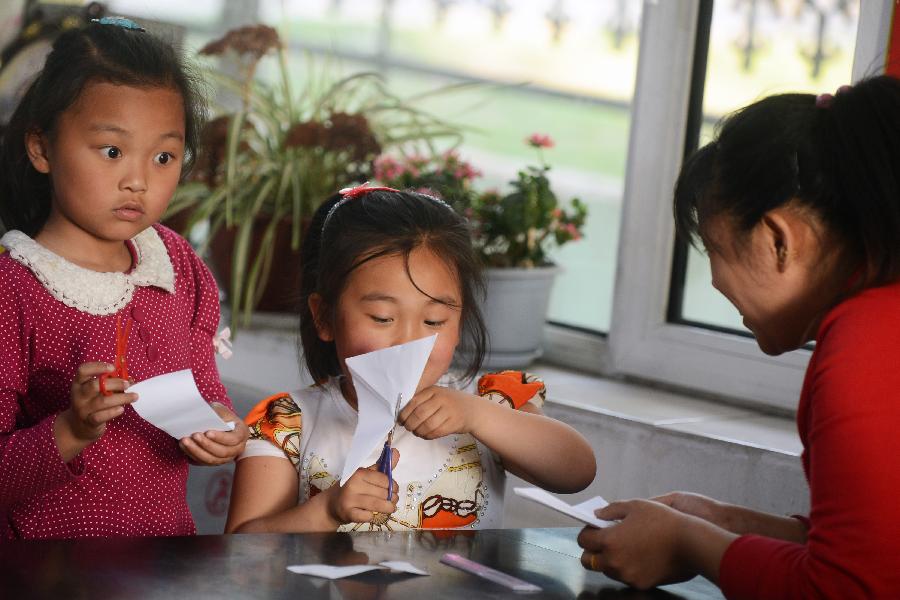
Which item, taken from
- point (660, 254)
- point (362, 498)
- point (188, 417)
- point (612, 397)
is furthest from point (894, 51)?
point (188, 417)

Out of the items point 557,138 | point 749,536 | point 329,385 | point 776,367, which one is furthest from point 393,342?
point 557,138

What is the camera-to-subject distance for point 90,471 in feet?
4.94

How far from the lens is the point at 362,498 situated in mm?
1357

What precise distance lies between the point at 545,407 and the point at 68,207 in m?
0.94

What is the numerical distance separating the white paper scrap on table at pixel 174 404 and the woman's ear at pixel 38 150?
0.39 meters

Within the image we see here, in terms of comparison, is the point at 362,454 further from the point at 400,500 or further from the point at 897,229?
the point at 897,229

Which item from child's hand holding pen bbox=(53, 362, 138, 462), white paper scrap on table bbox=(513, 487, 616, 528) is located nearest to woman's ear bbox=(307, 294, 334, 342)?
child's hand holding pen bbox=(53, 362, 138, 462)

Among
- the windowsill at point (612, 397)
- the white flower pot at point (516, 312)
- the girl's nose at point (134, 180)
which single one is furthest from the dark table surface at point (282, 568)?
the white flower pot at point (516, 312)

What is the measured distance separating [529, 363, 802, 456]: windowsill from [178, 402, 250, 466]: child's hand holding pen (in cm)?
74

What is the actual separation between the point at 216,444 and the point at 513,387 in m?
0.42

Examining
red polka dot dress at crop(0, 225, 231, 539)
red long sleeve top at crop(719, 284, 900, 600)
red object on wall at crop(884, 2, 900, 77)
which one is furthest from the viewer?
red object on wall at crop(884, 2, 900, 77)

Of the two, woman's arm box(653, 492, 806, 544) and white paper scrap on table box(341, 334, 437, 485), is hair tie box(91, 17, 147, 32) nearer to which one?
white paper scrap on table box(341, 334, 437, 485)

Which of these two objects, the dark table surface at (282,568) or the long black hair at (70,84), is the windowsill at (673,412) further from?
the long black hair at (70,84)

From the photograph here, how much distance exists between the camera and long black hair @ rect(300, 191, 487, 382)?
1538 millimetres
